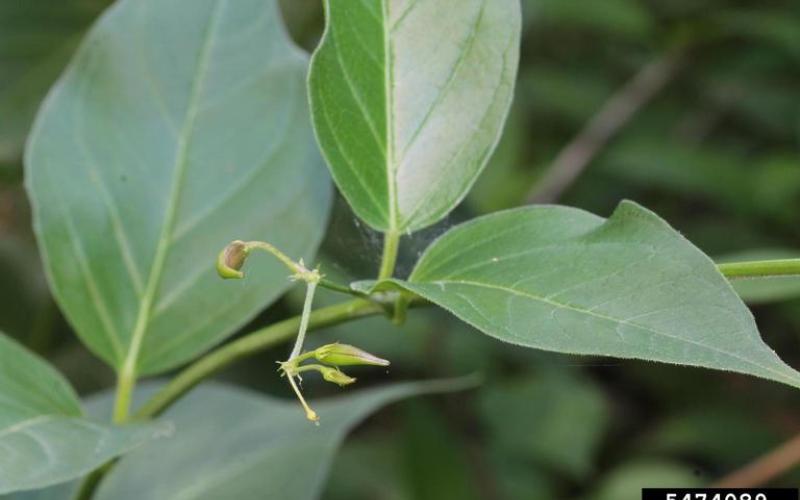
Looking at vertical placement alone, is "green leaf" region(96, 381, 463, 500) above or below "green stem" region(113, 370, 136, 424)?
below

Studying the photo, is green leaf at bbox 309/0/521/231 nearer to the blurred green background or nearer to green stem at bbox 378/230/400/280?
green stem at bbox 378/230/400/280

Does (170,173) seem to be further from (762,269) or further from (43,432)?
(762,269)

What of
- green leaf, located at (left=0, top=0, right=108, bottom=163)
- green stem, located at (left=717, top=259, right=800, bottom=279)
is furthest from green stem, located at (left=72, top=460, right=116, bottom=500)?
green leaf, located at (left=0, top=0, right=108, bottom=163)

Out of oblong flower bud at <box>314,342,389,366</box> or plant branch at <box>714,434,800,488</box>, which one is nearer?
oblong flower bud at <box>314,342,389,366</box>

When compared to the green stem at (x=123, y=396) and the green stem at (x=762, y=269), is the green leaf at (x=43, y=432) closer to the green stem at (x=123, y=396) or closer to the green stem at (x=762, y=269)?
the green stem at (x=123, y=396)

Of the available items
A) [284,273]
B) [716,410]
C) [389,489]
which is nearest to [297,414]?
[284,273]

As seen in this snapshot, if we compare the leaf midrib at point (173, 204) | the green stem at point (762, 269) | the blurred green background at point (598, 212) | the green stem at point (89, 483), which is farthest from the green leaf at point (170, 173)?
the blurred green background at point (598, 212)
